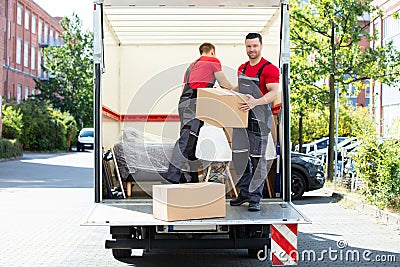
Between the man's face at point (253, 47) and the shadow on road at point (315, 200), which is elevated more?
the man's face at point (253, 47)

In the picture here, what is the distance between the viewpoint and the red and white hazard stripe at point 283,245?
22.1 feet

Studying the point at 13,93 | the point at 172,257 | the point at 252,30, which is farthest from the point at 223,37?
the point at 13,93

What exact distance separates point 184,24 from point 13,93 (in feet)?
168

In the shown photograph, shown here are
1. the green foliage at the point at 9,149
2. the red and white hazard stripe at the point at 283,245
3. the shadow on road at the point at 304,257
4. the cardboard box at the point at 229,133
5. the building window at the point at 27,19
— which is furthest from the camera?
the building window at the point at 27,19

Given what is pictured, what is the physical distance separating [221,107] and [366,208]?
7428 mm

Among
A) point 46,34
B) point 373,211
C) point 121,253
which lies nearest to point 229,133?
point 121,253

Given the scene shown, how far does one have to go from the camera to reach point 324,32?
2069 centimetres

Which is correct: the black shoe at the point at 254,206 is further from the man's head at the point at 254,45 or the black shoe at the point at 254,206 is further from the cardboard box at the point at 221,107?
the man's head at the point at 254,45

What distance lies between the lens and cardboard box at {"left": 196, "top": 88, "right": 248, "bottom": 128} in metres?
7.23

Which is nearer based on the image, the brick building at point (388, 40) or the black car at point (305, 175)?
the black car at point (305, 175)

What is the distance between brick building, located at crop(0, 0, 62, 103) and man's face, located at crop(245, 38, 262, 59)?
151 ft

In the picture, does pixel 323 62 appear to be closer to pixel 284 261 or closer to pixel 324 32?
pixel 324 32

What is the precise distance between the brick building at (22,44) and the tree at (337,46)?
35.0 m

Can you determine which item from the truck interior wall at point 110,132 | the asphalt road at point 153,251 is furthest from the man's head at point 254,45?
the asphalt road at point 153,251
